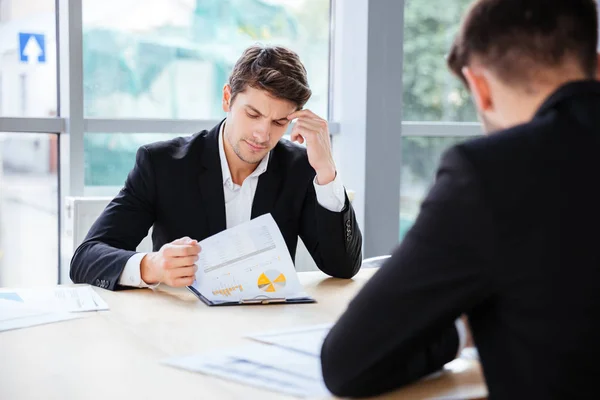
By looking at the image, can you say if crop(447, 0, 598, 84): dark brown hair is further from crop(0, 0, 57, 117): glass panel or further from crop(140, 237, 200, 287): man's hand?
crop(0, 0, 57, 117): glass panel

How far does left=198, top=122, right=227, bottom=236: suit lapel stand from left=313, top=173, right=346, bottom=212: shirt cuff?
31 centimetres

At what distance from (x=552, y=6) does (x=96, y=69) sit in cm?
268

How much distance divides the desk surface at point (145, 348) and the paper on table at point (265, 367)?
0.03 meters

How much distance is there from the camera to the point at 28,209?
3.37 meters

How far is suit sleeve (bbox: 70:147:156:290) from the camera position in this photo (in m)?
1.97

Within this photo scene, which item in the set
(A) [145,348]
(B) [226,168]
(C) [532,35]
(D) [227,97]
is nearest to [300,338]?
(A) [145,348]

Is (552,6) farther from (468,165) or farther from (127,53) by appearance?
(127,53)

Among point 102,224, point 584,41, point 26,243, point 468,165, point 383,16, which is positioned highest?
point 383,16

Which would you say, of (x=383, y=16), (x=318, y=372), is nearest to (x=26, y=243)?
(x=383, y=16)

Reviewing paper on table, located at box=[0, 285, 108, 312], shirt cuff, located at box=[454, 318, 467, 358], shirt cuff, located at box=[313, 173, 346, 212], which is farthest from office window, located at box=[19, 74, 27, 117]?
shirt cuff, located at box=[454, 318, 467, 358]

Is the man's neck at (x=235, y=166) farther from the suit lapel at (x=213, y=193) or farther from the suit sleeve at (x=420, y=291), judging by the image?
the suit sleeve at (x=420, y=291)

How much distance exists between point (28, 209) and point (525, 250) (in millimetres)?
2870

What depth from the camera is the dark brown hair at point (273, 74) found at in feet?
7.43

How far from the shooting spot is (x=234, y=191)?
238cm
